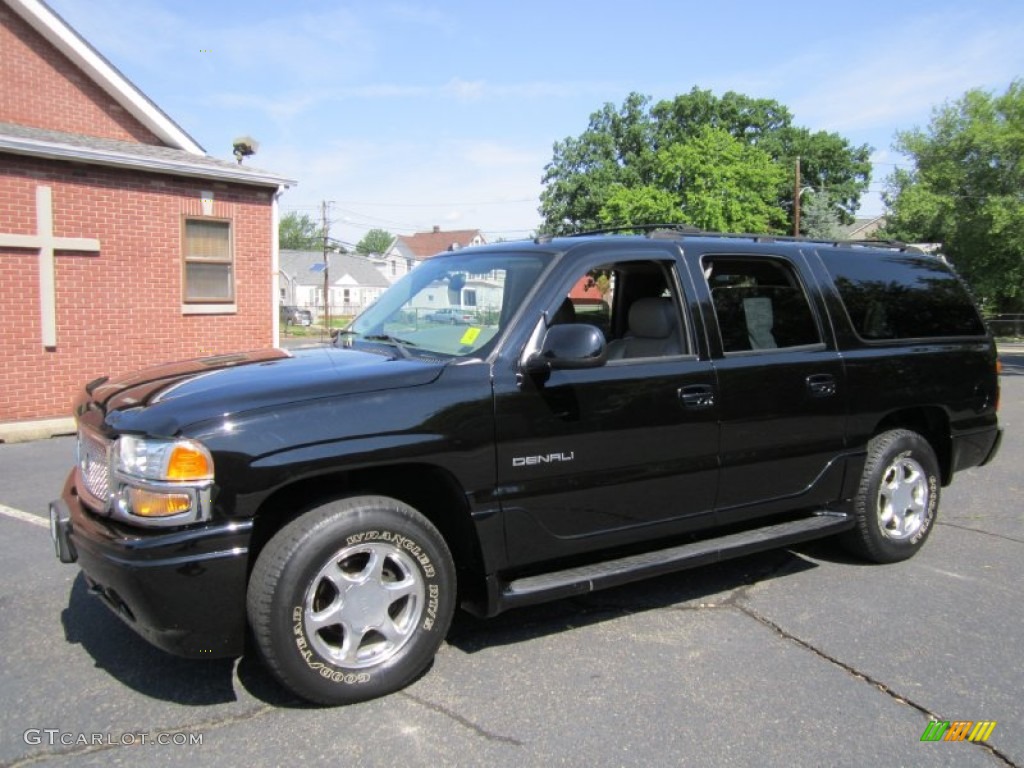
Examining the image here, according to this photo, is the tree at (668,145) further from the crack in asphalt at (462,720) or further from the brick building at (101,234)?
the crack in asphalt at (462,720)

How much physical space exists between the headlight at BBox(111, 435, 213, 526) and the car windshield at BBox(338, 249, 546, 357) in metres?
1.12

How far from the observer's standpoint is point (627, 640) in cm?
363

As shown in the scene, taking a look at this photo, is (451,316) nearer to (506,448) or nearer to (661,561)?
(506,448)

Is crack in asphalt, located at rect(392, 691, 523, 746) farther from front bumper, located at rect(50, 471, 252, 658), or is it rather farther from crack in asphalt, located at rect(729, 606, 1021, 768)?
crack in asphalt, located at rect(729, 606, 1021, 768)

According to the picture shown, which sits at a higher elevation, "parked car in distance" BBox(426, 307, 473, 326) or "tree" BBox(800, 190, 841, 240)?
"tree" BBox(800, 190, 841, 240)

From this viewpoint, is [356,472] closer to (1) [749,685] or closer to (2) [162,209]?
(1) [749,685]

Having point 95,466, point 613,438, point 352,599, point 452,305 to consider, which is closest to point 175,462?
point 95,466

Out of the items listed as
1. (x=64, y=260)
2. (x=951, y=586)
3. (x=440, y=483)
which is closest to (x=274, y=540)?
(x=440, y=483)

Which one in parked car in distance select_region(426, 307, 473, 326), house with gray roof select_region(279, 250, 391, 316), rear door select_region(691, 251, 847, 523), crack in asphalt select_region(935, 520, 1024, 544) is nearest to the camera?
parked car in distance select_region(426, 307, 473, 326)

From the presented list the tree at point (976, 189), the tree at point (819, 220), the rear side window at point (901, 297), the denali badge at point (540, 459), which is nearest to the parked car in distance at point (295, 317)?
the tree at point (819, 220)

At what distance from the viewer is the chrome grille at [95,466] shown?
2936 mm

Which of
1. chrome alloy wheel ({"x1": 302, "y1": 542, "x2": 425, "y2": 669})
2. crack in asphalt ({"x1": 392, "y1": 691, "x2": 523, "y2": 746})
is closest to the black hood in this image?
chrome alloy wheel ({"x1": 302, "y1": 542, "x2": 425, "y2": 669})

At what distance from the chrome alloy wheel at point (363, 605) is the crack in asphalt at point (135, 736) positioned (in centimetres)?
36

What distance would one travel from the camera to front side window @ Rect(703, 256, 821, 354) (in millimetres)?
4055
